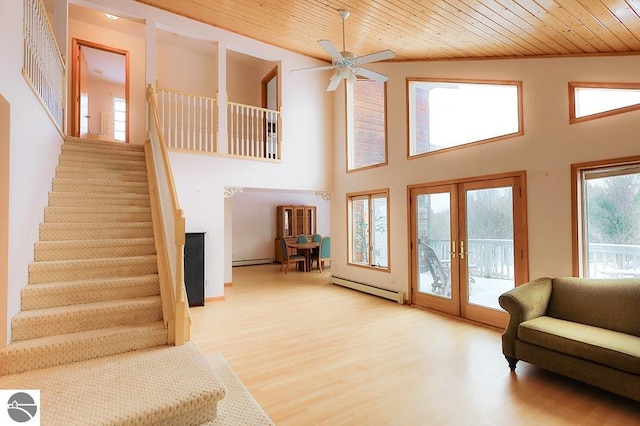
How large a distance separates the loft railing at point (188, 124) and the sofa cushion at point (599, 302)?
5662mm

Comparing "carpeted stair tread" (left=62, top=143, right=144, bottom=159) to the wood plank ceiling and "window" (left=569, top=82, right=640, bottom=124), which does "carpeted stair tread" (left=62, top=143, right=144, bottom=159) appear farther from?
"window" (left=569, top=82, right=640, bottom=124)

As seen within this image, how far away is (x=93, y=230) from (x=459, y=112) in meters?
5.17

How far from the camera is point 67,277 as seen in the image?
9.79 feet

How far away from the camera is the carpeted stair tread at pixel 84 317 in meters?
2.45

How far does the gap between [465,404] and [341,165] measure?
17.9 ft

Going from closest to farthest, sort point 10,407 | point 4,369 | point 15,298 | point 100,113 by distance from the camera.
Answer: point 10,407, point 4,369, point 15,298, point 100,113

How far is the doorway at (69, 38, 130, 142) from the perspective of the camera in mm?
6102

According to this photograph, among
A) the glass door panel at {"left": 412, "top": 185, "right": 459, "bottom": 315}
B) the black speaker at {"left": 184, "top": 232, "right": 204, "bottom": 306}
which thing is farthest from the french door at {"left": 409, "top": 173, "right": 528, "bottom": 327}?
the black speaker at {"left": 184, "top": 232, "right": 204, "bottom": 306}

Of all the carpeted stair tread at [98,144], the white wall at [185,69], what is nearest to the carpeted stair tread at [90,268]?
the carpeted stair tread at [98,144]

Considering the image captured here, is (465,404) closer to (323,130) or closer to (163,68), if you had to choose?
(323,130)

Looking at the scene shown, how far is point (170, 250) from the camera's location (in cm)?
314

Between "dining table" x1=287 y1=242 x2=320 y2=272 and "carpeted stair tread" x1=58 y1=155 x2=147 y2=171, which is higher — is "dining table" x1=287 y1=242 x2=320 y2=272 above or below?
below

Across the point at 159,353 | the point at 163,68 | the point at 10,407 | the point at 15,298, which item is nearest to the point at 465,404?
the point at 159,353

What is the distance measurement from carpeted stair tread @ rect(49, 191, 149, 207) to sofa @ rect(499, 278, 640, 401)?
14.4ft
